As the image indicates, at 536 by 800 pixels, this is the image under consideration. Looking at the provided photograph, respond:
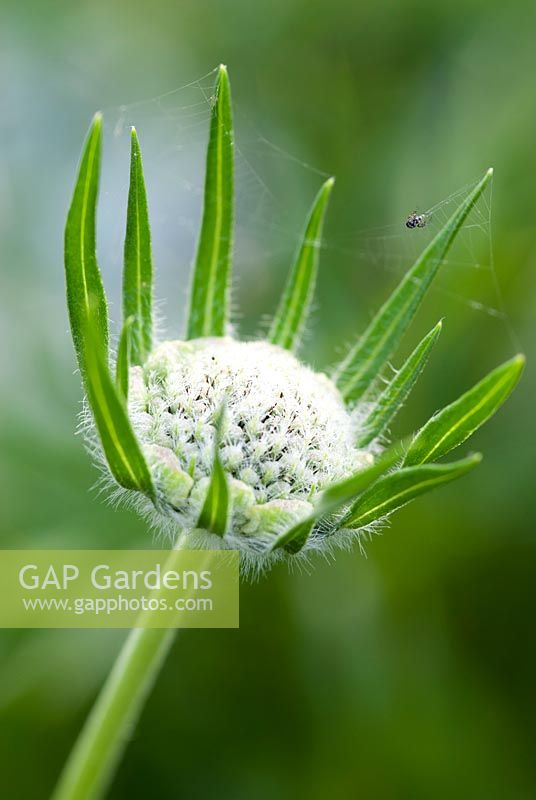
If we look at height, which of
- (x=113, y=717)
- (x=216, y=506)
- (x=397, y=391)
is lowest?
(x=113, y=717)

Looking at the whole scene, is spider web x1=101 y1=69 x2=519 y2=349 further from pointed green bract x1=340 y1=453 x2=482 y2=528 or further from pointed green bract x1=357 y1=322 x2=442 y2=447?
pointed green bract x1=340 y1=453 x2=482 y2=528

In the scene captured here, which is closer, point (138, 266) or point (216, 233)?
point (138, 266)

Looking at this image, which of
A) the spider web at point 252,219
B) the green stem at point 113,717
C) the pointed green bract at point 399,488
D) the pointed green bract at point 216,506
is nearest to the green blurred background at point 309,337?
the spider web at point 252,219

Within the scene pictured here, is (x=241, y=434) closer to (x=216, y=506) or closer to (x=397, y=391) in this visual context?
(x=216, y=506)

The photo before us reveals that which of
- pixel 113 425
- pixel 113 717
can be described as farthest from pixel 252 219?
pixel 113 717

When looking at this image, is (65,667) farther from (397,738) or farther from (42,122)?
(42,122)

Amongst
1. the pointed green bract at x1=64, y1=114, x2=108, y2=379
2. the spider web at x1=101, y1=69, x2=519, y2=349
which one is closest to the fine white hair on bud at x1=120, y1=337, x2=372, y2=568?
the pointed green bract at x1=64, y1=114, x2=108, y2=379
